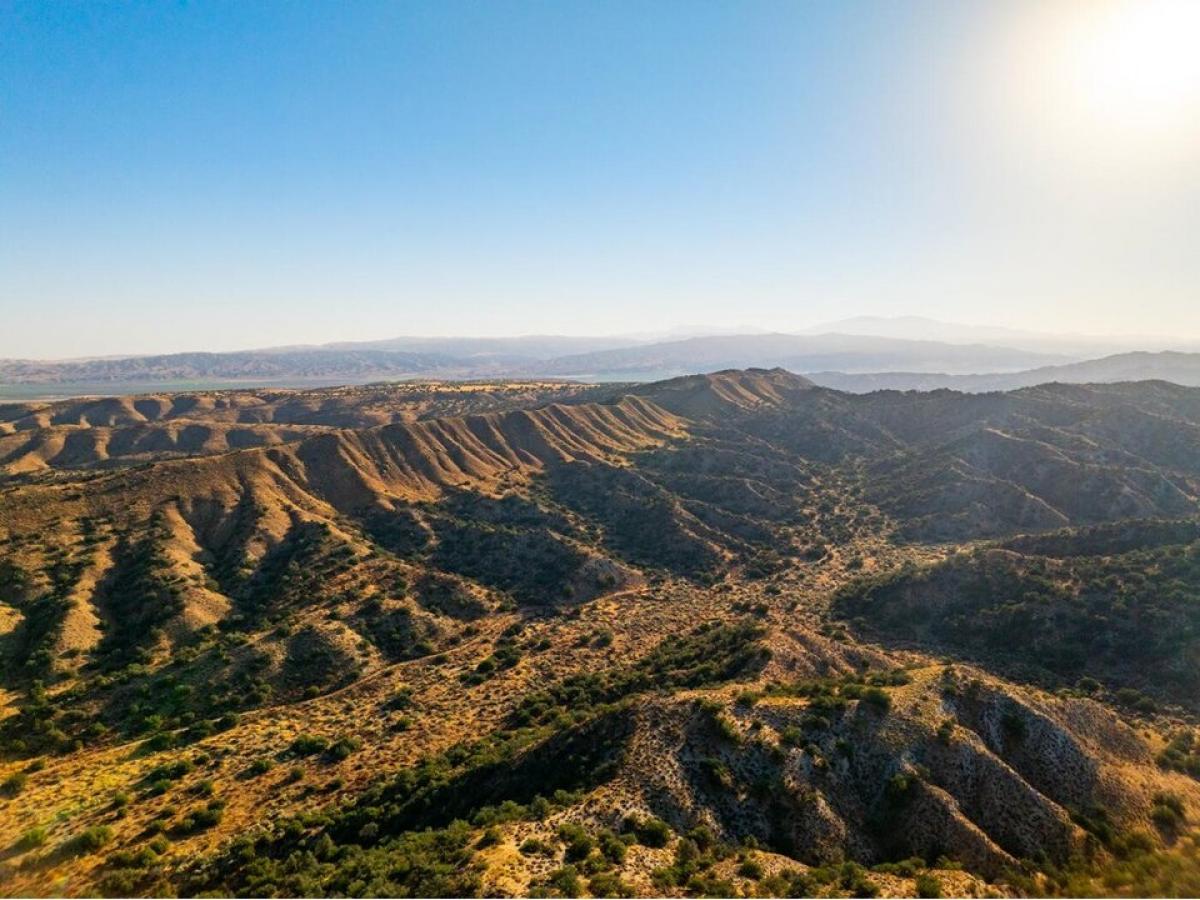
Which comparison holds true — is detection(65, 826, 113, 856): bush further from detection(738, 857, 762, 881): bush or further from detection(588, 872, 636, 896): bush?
detection(738, 857, 762, 881): bush

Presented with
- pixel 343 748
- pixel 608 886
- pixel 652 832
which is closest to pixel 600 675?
pixel 343 748

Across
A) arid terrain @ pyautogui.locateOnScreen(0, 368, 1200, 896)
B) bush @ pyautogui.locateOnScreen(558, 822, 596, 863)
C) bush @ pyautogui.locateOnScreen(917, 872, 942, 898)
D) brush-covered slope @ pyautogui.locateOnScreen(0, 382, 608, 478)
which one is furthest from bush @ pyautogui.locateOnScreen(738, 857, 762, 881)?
brush-covered slope @ pyautogui.locateOnScreen(0, 382, 608, 478)

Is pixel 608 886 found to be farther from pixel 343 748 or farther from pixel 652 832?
pixel 343 748

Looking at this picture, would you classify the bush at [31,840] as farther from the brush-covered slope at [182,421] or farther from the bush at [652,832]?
the brush-covered slope at [182,421]

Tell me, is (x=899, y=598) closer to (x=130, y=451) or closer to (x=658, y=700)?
(x=658, y=700)

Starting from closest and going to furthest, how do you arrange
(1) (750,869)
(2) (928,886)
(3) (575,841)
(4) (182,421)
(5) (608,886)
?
(5) (608,886) → (2) (928,886) → (1) (750,869) → (3) (575,841) → (4) (182,421)

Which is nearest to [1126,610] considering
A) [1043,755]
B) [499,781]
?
[1043,755]

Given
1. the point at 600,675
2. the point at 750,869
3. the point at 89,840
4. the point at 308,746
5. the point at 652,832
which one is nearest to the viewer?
the point at 750,869

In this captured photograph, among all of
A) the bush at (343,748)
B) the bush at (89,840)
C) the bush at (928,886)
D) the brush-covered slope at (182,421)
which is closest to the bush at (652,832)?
the bush at (928,886)

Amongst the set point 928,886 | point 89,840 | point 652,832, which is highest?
point 652,832
